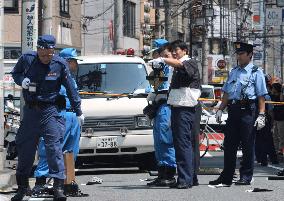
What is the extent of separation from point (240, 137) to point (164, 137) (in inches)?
41.1

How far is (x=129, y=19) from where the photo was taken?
58344 millimetres

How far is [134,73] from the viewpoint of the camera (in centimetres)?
1578

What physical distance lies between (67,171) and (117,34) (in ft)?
73.2

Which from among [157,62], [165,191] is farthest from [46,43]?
[165,191]

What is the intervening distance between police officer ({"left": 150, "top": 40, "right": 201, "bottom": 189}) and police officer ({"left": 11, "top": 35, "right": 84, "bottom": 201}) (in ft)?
6.66

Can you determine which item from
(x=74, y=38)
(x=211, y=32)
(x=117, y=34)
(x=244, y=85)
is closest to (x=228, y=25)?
(x=211, y=32)

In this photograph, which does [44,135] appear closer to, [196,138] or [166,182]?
[166,182]

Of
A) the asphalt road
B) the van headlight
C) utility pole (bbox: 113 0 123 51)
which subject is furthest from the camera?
utility pole (bbox: 113 0 123 51)

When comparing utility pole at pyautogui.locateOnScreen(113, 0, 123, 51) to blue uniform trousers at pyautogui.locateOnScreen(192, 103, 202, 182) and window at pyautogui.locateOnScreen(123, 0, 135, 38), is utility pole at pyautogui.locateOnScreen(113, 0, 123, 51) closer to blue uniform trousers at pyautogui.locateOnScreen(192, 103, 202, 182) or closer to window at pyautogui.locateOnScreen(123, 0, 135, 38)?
blue uniform trousers at pyautogui.locateOnScreen(192, 103, 202, 182)

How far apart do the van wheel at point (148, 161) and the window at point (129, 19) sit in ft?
136

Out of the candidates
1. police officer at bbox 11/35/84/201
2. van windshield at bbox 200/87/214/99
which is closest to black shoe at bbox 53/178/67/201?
police officer at bbox 11/35/84/201

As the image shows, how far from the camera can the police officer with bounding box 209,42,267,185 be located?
39.8 ft

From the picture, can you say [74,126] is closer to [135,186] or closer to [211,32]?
[135,186]

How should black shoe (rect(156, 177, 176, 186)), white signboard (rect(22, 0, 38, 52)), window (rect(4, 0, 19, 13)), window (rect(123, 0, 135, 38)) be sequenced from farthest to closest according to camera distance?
window (rect(123, 0, 135, 38)) → window (rect(4, 0, 19, 13)) → white signboard (rect(22, 0, 38, 52)) → black shoe (rect(156, 177, 176, 186))
